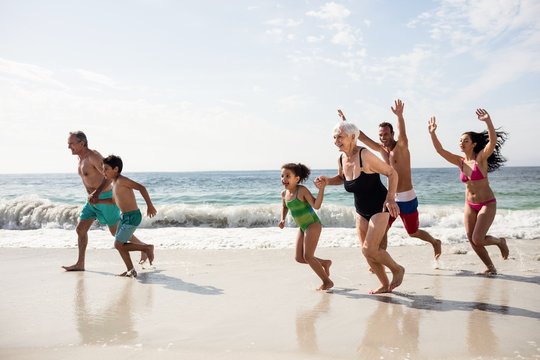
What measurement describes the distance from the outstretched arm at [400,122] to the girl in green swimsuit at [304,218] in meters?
1.43

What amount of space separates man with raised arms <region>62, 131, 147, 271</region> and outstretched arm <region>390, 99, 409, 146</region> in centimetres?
434

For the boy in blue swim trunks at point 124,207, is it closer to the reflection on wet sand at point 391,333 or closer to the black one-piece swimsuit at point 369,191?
the black one-piece swimsuit at point 369,191

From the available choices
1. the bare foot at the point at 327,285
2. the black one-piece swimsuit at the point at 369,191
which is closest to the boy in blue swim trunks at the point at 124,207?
the bare foot at the point at 327,285

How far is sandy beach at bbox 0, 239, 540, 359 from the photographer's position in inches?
137

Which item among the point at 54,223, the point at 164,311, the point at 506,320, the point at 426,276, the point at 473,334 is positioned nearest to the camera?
the point at 473,334

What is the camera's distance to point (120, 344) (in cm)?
359

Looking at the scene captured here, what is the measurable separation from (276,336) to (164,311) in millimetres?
1426

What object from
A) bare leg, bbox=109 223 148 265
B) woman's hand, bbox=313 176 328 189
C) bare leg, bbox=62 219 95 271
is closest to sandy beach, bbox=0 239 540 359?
bare leg, bbox=62 219 95 271

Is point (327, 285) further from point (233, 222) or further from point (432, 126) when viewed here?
point (233, 222)

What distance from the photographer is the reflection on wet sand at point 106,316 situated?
3764 millimetres

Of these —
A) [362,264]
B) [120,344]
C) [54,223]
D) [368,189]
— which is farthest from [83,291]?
[54,223]

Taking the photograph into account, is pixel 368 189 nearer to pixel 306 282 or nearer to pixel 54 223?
pixel 306 282

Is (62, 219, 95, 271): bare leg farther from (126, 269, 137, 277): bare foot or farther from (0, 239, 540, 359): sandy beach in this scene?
(126, 269, 137, 277): bare foot

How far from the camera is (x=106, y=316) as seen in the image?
4426mm
